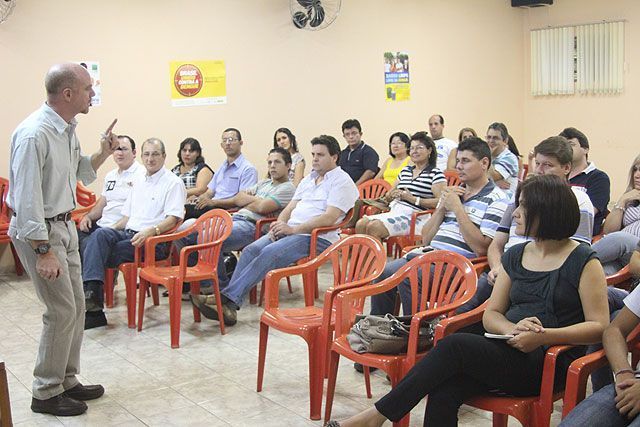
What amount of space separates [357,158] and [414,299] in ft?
13.3

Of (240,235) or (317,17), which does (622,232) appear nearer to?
(240,235)

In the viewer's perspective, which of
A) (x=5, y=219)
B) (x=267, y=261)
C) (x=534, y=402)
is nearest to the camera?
(x=534, y=402)

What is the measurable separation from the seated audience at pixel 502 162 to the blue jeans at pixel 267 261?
189 centimetres

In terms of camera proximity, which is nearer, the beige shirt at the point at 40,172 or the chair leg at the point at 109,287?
the beige shirt at the point at 40,172

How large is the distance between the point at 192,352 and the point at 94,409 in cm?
85

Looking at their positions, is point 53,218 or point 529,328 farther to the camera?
point 53,218

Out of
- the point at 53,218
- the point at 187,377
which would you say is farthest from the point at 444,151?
the point at 53,218

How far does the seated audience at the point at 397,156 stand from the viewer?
690cm

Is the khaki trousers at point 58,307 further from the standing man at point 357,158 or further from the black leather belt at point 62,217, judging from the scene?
the standing man at point 357,158

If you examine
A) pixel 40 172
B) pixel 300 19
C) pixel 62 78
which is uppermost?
pixel 300 19

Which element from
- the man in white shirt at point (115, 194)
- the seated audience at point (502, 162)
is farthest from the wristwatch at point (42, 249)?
the seated audience at point (502, 162)

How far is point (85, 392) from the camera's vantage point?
3559 millimetres

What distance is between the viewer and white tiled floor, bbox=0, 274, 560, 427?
11.0 ft

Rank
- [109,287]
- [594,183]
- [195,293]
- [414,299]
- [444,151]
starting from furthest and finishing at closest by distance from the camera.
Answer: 1. [444,151]
2. [109,287]
3. [195,293]
4. [594,183]
5. [414,299]
